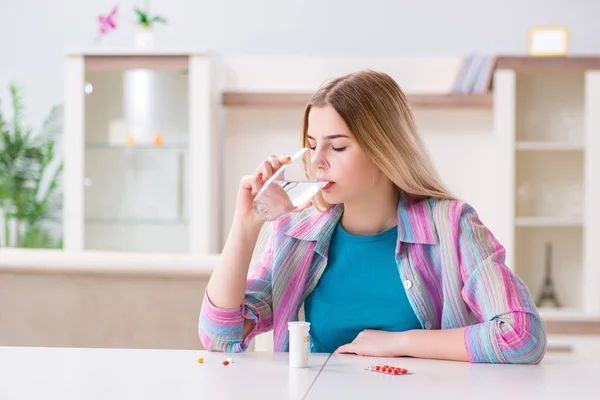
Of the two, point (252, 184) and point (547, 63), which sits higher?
point (547, 63)

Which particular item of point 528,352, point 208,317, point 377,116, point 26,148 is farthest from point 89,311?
point 26,148

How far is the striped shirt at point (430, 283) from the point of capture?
5.14 feet

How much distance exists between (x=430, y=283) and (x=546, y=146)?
2387 mm

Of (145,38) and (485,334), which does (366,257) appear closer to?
(485,334)

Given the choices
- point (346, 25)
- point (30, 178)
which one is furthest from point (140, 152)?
point (346, 25)

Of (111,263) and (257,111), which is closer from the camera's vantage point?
(111,263)

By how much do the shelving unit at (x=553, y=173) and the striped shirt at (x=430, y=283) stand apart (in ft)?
7.21

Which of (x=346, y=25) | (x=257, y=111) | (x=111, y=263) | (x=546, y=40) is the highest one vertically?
(x=346, y=25)

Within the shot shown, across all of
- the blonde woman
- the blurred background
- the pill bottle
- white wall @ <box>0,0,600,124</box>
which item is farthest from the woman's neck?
white wall @ <box>0,0,600,124</box>

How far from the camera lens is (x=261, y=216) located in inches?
65.3

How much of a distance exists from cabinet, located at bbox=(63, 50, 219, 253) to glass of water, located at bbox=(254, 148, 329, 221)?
238 centimetres

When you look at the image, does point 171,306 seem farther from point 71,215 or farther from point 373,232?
point 71,215

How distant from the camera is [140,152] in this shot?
13.5ft

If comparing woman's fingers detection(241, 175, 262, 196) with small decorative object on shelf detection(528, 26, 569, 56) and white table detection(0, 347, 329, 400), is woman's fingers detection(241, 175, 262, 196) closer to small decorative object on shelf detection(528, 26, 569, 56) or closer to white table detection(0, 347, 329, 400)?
white table detection(0, 347, 329, 400)
